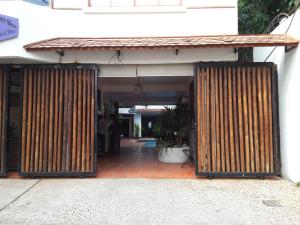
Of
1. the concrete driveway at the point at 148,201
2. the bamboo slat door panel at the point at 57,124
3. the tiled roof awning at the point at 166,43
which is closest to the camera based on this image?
the concrete driveway at the point at 148,201

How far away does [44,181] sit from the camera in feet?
26.5

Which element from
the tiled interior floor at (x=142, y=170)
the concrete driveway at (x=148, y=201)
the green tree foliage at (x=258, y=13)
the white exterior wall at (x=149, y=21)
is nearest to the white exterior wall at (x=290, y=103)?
the concrete driveway at (x=148, y=201)

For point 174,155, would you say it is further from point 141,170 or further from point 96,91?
point 96,91

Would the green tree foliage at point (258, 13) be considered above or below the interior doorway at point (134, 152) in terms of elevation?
above

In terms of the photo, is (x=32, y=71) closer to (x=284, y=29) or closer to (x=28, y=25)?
(x=28, y=25)

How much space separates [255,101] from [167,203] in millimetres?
3774

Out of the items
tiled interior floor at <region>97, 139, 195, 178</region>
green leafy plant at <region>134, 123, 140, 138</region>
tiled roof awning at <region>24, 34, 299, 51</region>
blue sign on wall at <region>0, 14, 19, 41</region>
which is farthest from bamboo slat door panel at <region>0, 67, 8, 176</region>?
green leafy plant at <region>134, 123, 140, 138</region>

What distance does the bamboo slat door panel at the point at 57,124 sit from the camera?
8344mm

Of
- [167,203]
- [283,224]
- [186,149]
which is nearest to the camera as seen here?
[283,224]

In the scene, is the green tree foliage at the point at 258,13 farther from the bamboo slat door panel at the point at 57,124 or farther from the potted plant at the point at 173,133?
the bamboo slat door panel at the point at 57,124

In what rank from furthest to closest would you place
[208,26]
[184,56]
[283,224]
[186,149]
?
[186,149] → [208,26] → [184,56] → [283,224]

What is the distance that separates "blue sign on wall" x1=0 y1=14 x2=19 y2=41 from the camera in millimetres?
7934

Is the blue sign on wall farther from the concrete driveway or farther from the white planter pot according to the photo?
the white planter pot

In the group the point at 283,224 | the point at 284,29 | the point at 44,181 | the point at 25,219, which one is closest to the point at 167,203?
the point at 283,224
